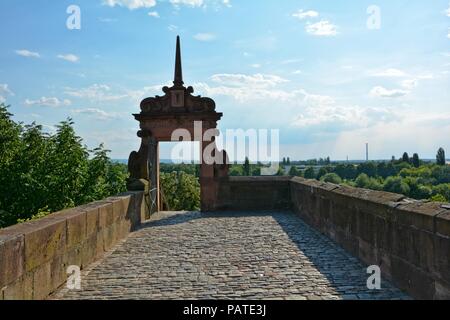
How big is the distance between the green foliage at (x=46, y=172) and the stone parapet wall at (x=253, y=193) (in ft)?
27.2

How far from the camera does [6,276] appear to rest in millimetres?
3627

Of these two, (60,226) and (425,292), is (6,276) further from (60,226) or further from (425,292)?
(425,292)

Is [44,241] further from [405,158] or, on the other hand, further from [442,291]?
[405,158]

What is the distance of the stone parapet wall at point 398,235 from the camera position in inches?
149

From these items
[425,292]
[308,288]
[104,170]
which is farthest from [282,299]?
[104,170]

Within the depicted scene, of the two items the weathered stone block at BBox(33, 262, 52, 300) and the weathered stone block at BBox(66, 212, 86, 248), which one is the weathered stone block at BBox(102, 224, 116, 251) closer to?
the weathered stone block at BBox(66, 212, 86, 248)

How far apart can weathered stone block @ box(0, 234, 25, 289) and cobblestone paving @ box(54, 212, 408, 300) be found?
0.85 meters

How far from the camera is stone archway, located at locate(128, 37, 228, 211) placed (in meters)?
13.1

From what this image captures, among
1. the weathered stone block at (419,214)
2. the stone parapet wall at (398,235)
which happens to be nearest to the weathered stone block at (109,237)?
the stone parapet wall at (398,235)

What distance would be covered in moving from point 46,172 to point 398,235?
18.8m

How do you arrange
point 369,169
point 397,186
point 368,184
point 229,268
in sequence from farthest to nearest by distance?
1. point 369,169
2. point 368,184
3. point 397,186
4. point 229,268

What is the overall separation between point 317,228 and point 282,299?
16.0 ft

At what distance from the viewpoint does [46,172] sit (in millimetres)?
20156

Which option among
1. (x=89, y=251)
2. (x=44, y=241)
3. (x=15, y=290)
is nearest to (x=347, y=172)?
(x=89, y=251)
